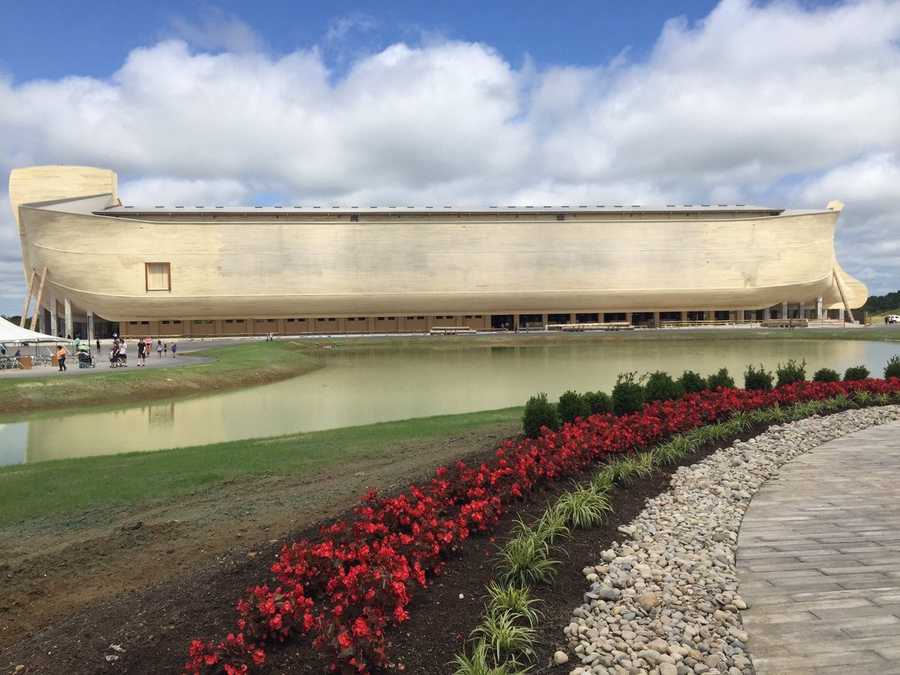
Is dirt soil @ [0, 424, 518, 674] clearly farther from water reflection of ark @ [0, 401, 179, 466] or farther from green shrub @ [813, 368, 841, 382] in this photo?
green shrub @ [813, 368, 841, 382]

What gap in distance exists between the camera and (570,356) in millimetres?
41125

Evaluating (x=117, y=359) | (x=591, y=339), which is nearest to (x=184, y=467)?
(x=117, y=359)

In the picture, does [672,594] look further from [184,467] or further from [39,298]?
[39,298]

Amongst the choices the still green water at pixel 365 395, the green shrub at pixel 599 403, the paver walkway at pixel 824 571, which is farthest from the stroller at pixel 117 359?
the paver walkway at pixel 824 571

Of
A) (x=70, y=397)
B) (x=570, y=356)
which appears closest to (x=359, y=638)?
(x=70, y=397)

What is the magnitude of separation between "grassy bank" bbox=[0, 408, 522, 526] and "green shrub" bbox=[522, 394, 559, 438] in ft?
6.37

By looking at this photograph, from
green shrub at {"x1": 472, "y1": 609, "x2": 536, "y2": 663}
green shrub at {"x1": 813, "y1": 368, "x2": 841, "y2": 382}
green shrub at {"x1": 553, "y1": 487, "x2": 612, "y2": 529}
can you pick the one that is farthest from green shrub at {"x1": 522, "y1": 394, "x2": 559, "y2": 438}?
green shrub at {"x1": 813, "y1": 368, "x2": 841, "y2": 382}

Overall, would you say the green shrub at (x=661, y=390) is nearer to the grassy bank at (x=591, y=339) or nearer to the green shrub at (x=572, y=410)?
Answer: the green shrub at (x=572, y=410)

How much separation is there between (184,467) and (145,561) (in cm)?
540

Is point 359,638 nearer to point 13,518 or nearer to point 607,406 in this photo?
point 13,518

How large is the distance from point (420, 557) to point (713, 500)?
3924 mm

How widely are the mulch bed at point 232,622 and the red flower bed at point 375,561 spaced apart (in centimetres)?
16

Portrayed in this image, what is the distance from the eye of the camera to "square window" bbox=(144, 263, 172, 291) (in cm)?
7419

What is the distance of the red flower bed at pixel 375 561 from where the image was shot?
154 inches
